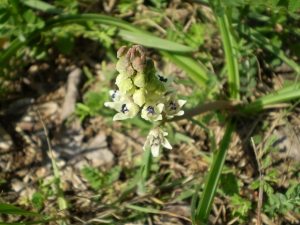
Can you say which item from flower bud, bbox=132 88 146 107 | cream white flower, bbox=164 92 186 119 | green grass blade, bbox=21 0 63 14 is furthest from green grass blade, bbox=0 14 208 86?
flower bud, bbox=132 88 146 107

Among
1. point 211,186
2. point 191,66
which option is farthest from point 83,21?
point 211,186

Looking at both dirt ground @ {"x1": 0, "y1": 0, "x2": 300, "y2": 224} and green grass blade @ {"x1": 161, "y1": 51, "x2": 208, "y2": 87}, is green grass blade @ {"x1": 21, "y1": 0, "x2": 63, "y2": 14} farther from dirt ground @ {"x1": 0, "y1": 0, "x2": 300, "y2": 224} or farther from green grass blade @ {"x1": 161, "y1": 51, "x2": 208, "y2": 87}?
green grass blade @ {"x1": 161, "y1": 51, "x2": 208, "y2": 87}

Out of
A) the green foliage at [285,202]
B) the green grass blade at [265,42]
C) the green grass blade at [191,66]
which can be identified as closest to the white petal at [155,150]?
the green foliage at [285,202]

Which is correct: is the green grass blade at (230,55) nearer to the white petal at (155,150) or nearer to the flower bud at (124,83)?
the white petal at (155,150)

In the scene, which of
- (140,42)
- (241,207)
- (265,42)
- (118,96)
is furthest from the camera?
(140,42)

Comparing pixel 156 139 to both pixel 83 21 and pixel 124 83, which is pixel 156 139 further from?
pixel 83 21

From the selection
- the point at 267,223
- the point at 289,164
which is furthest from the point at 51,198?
the point at 289,164
